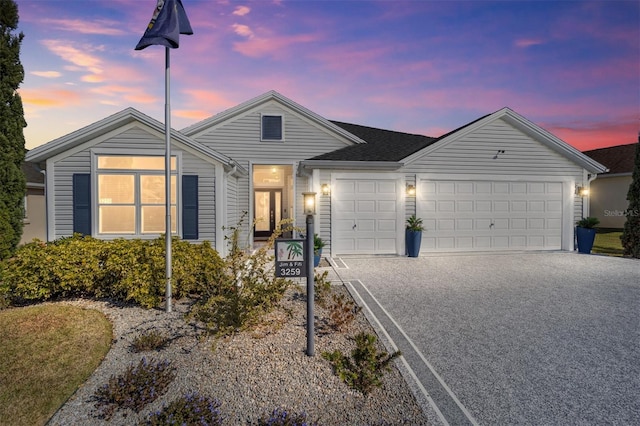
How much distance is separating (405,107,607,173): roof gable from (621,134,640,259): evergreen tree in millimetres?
1106

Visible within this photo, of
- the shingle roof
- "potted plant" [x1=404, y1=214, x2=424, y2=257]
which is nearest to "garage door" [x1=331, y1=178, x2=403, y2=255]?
"potted plant" [x1=404, y1=214, x2=424, y2=257]

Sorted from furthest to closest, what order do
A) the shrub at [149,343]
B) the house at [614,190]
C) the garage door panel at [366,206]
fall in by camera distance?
the house at [614,190] → the garage door panel at [366,206] → the shrub at [149,343]

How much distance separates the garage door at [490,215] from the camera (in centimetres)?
1048

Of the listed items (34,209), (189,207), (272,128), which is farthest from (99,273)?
(34,209)

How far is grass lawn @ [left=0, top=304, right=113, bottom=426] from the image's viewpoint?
2.77 meters

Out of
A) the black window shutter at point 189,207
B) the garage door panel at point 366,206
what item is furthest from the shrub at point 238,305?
the garage door panel at point 366,206

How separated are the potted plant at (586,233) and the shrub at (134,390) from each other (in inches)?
513

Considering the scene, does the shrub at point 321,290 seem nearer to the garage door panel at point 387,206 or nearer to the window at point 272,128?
the garage door panel at point 387,206

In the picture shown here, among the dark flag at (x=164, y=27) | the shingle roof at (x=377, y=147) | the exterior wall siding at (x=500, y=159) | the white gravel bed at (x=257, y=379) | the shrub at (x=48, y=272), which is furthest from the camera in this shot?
the exterior wall siding at (x=500, y=159)

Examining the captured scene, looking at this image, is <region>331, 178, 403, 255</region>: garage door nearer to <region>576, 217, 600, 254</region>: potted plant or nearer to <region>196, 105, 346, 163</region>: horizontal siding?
<region>196, 105, 346, 163</region>: horizontal siding

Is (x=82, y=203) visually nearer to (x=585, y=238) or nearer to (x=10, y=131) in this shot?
(x=10, y=131)

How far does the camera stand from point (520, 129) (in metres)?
10.8

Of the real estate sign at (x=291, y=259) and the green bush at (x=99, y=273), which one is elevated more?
the real estate sign at (x=291, y=259)

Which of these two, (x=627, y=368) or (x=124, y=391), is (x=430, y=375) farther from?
(x=124, y=391)
